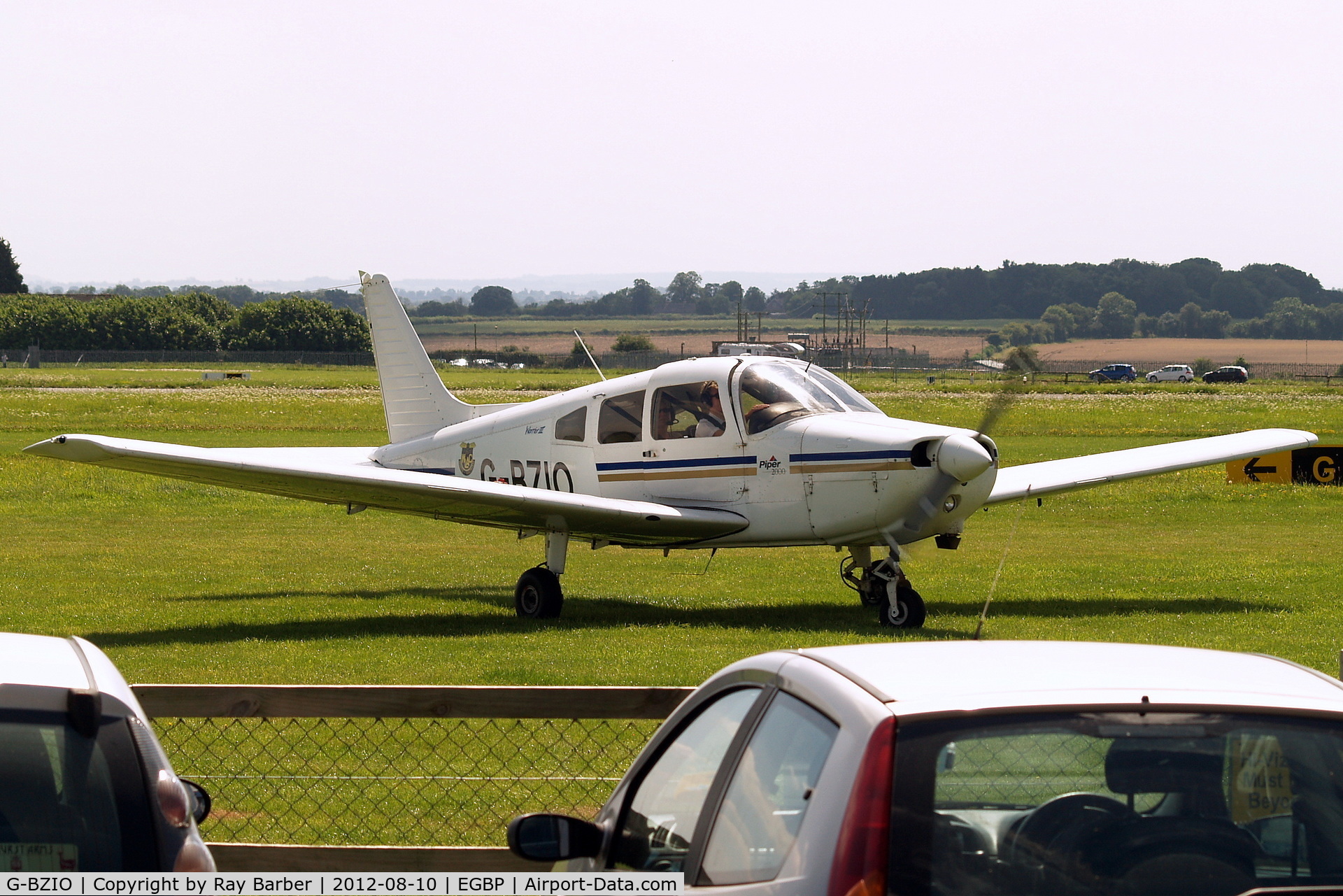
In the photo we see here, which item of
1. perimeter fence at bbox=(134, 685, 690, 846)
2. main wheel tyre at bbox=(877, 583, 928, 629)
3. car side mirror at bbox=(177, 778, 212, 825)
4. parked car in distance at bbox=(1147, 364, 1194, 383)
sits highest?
car side mirror at bbox=(177, 778, 212, 825)

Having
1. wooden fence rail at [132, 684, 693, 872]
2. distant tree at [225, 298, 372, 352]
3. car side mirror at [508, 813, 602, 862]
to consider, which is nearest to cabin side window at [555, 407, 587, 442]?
wooden fence rail at [132, 684, 693, 872]

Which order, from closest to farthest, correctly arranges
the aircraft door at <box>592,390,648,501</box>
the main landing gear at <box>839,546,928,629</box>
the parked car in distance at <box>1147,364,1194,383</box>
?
the main landing gear at <box>839,546,928,629</box>
the aircraft door at <box>592,390,648,501</box>
the parked car in distance at <box>1147,364,1194,383</box>

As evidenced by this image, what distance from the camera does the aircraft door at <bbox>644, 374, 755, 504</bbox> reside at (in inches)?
579

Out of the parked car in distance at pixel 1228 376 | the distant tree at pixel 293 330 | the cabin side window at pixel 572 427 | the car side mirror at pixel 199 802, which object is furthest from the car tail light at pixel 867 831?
the distant tree at pixel 293 330

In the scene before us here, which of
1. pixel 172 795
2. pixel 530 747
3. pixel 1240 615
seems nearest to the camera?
pixel 172 795

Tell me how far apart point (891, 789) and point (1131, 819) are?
605 millimetres

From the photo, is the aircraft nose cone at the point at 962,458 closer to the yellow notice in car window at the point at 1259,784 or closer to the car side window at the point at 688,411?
the car side window at the point at 688,411

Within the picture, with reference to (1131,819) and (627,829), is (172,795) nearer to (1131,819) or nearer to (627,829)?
(627,829)

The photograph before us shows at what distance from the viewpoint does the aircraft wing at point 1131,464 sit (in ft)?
54.7

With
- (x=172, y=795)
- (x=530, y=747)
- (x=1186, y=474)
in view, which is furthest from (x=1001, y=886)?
(x=1186, y=474)

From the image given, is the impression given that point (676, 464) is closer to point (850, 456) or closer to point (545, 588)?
point (545, 588)

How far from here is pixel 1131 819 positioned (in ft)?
10.2

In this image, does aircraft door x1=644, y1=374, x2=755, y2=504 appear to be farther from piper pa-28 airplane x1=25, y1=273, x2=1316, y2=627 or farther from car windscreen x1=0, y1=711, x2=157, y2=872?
car windscreen x1=0, y1=711, x2=157, y2=872

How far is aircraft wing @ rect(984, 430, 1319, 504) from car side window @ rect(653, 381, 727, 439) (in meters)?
A: 3.42
